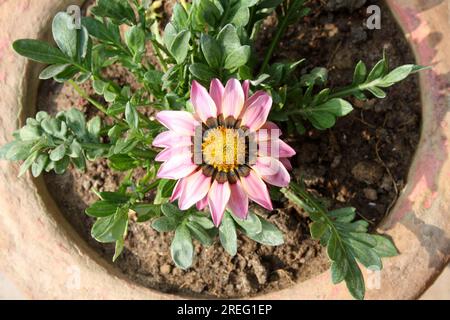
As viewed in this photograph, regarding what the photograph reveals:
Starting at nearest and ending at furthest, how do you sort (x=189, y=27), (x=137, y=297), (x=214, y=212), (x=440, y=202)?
(x=214, y=212)
(x=189, y=27)
(x=440, y=202)
(x=137, y=297)

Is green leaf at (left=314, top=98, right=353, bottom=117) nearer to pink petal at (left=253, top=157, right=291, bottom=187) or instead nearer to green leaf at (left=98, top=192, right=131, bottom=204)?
pink petal at (left=253, top=157, right=291, bottom=187)

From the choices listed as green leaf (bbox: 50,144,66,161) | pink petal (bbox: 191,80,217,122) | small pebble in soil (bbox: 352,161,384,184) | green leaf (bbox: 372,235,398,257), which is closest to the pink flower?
pink petal (bbox: 191,80,217,122)

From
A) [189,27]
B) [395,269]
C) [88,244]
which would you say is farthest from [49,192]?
[395,269]

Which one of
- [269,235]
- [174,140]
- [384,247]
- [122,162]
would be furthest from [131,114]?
[384,247]

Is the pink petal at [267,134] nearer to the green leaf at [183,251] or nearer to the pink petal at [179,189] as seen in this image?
the pink petal at [179,189]

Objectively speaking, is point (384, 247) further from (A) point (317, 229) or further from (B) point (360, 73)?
(B) point (360, 73)
